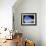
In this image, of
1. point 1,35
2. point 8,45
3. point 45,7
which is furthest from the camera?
point 45,7

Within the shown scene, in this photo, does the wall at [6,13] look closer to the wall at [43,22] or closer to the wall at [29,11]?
the wall at [29,11]

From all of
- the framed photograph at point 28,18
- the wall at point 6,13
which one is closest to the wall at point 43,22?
the framed photograph at point 28,18

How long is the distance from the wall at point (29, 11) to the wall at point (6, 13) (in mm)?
1056

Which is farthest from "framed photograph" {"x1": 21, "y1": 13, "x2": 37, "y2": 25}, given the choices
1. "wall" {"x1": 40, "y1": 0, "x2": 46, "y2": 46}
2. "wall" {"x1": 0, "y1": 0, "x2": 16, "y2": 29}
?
"wall" {"x1": 0, "y1": 0, "x2": 16, "y2": 29}

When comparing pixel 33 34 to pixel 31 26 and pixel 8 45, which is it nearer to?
pixel 31 26

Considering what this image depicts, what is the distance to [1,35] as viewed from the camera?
4.36 m

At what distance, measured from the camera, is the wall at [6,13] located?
469 centimetres

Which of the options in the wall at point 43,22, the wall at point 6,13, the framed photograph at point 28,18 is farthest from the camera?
the framed photograph at point 28,18

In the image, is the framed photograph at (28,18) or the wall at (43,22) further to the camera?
the framed photograph at (28,18)

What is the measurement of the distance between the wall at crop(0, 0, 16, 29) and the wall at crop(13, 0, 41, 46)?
1.06 m

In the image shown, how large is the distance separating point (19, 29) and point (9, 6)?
1501 millimetres

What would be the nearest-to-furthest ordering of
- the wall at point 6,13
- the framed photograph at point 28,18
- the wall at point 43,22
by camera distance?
1. the wall at point 6,13
2. the wall at point 43,22
3. the framed photograph at point 28,18

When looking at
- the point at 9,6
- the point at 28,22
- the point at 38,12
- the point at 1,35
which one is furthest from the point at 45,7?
the point at 1,35

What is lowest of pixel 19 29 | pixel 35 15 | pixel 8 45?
pixel 8 45
